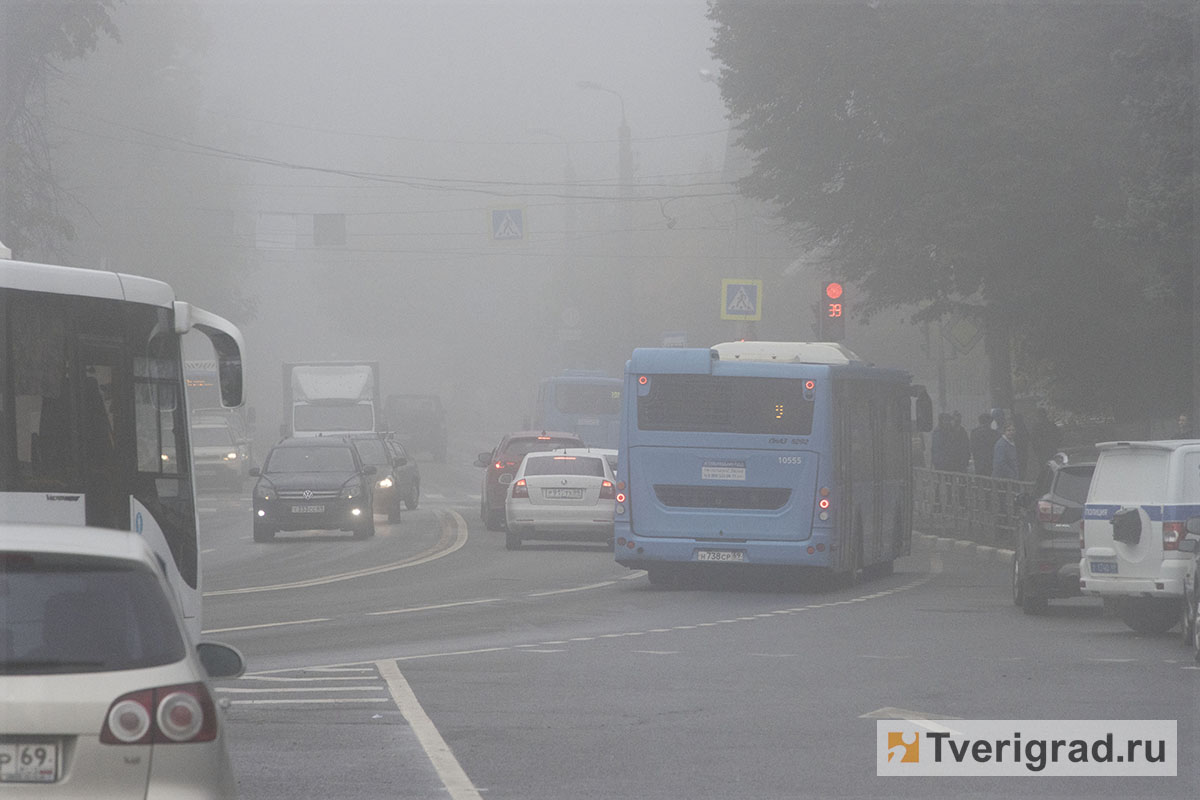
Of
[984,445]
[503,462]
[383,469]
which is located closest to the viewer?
[984,445]

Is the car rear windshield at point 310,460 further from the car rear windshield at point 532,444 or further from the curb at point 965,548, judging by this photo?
the curb at point 965,548

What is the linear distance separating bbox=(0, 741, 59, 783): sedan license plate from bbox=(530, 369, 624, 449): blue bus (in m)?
52.9

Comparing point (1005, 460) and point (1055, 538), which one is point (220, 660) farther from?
point (1005, 460)

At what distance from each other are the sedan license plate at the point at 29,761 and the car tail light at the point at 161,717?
148mm

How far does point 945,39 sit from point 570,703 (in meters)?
23.2

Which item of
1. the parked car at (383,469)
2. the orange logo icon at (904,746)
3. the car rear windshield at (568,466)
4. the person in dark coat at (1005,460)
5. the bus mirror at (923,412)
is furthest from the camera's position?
the parked car at (383,469)

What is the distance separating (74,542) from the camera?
224 inches

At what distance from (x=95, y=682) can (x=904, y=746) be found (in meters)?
5.77

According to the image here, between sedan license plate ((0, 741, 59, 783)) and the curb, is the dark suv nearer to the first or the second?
the curb

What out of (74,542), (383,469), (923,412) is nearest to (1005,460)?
(923,412)

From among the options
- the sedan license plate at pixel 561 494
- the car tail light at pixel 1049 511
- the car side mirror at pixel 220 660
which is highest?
the car side mirror at pixel 220 660

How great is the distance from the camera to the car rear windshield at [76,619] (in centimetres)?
546

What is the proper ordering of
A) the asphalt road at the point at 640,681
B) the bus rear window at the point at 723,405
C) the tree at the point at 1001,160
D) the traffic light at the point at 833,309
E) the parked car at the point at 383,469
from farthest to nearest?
the parked car at the point at 383,469 → the traffic light at the point at 833,309 → the tree at the point at 1001,160 → the bus rear window at the point at 723,405 → the asphalt road at the point at 640,681

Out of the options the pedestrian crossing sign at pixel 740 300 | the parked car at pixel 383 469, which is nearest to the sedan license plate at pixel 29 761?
the parked car at pixel 383 469
